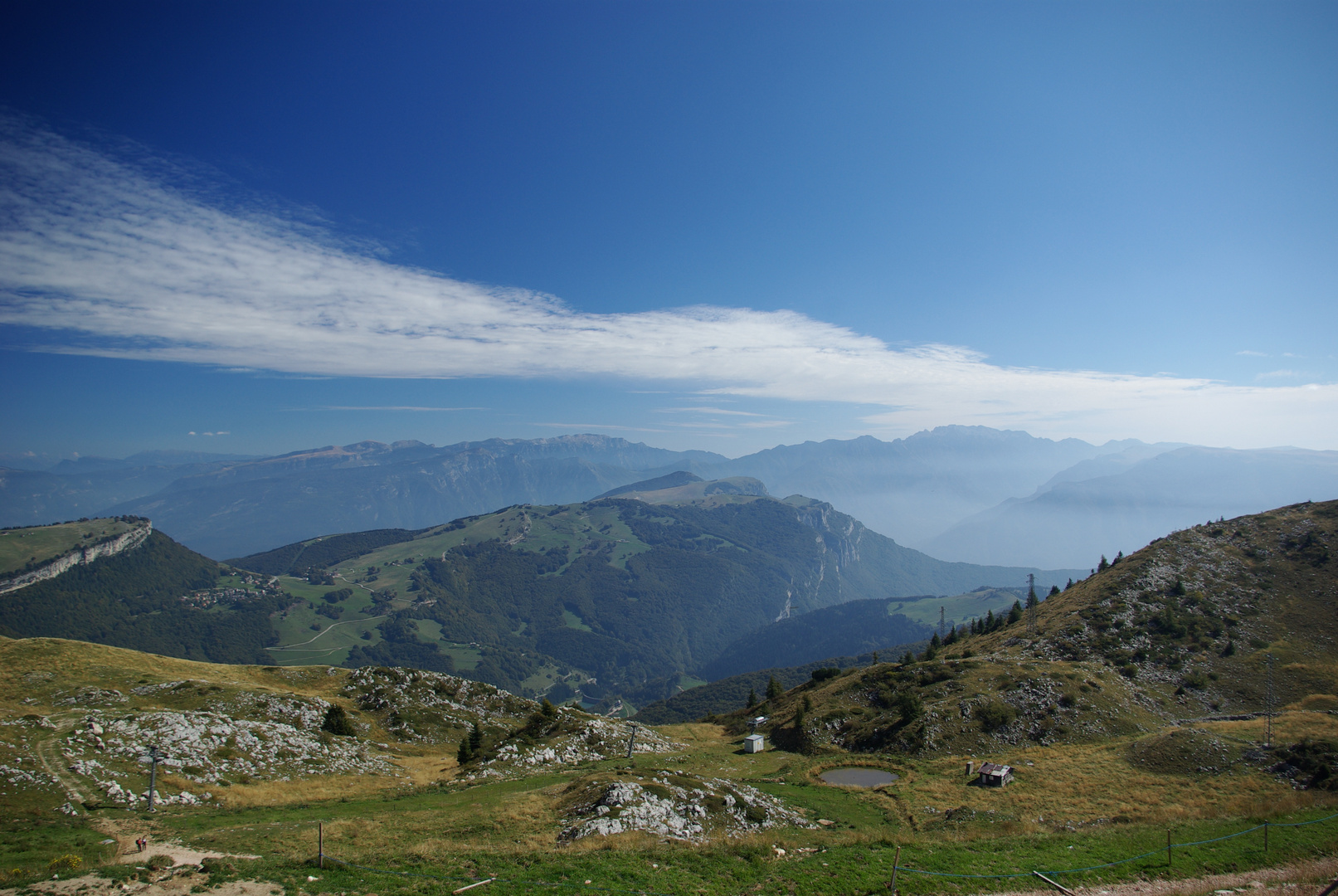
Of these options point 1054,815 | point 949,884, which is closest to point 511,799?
point 949,884

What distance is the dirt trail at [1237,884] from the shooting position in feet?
67.7

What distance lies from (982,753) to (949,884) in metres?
36.7

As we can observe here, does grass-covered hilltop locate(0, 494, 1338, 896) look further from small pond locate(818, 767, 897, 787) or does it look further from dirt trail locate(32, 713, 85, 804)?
small pond locate(818, 767, 897, 787)

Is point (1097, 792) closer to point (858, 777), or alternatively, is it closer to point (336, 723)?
point (858, 777)

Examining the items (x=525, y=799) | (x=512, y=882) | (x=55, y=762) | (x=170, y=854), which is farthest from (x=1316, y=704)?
(x=55, y=762)

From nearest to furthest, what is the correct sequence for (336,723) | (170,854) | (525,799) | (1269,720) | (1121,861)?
(170,854) < (1121,861) < (525,799) < (1269,720) < (336,723)

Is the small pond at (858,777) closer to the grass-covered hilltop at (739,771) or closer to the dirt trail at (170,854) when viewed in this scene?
the grass-covered hilltop at (739,771)

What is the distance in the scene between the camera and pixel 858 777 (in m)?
46.3

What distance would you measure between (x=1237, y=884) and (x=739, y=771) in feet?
115

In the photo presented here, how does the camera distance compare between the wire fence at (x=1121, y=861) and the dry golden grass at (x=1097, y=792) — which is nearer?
the wire fence at (x=1121, y=861)

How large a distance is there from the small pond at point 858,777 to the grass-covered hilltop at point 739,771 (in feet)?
3.76

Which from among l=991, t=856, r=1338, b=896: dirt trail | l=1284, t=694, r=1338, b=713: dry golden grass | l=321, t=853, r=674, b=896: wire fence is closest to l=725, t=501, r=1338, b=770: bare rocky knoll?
l=1284, t=694, r=1338, b=713: dry golden grass

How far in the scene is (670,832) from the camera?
94.0ft

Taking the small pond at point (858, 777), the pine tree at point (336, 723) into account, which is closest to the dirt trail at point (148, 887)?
the pine tree at point (336, 723)
